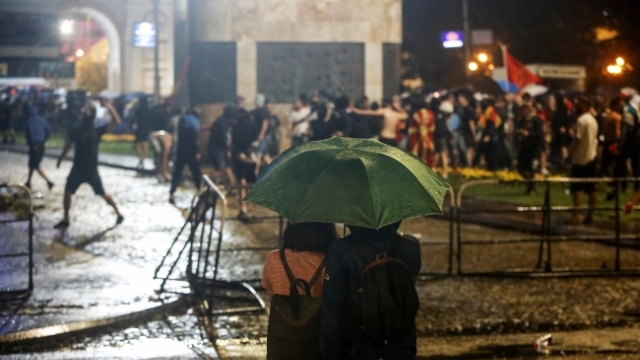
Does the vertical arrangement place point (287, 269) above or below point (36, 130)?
below

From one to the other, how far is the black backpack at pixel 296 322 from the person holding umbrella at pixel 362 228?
77 mm

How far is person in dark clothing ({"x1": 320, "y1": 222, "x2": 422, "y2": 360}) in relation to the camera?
4047 millimetres

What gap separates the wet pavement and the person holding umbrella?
3.44 metres

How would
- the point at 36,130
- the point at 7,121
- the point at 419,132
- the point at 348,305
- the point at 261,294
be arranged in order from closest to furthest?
the point at 348,305 → the point at 261,294 → the point at 36,130 → the point at 419,132 → the point at 7,121

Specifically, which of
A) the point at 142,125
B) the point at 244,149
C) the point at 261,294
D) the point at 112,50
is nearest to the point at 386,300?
the point at 261,294

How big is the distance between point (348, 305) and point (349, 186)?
502mm

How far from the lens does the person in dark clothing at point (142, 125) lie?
24375 millimetres

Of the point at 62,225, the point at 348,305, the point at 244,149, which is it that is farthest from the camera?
the point at 244,149

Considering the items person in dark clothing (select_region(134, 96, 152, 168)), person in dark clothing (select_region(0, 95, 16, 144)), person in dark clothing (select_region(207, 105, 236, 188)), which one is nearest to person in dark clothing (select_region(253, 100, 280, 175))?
person in dark clothing (select_region(207, 105, 236, 188))

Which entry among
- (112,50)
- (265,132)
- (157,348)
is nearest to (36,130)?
(265,132)

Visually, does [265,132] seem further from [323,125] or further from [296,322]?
[296,322]

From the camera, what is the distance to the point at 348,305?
406 cm

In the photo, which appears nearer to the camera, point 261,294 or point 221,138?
point 261,294

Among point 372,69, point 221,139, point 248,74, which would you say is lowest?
point 221,139
